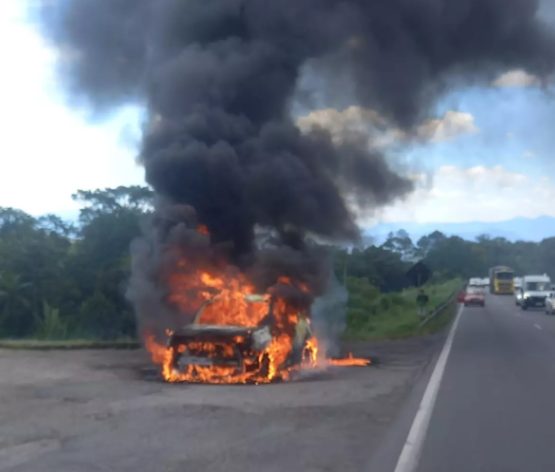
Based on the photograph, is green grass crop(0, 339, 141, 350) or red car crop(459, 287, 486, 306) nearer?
green grass crop(0, 339, 141, 350)

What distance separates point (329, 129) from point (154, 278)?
8.06 m

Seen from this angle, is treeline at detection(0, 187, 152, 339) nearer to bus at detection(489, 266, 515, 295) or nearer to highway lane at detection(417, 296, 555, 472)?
highway lane at detection(417, 296, 555, 472)

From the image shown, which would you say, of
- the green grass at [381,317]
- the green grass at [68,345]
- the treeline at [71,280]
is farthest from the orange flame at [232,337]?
the treeline at [71,280]

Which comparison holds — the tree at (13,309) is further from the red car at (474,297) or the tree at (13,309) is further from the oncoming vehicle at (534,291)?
the red car at (474,297)

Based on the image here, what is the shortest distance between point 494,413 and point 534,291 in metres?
45.8

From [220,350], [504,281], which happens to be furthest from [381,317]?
[504,281]

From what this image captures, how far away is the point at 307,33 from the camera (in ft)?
82.3

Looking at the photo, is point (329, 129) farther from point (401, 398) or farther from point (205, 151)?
point (401, 398)

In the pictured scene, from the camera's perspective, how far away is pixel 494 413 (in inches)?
477

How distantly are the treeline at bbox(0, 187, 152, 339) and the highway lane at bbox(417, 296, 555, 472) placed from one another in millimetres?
14405

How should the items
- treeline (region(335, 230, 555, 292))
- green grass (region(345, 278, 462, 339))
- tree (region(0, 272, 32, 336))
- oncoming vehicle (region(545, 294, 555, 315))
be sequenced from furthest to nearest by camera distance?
treeline (region(335, 230, 555, 292)) → oncoming vehicle (region(545, 294, 555, 315)) → tree (region(0, 272, 32, 336)) → green grass (region(345, 278, 462, 339))

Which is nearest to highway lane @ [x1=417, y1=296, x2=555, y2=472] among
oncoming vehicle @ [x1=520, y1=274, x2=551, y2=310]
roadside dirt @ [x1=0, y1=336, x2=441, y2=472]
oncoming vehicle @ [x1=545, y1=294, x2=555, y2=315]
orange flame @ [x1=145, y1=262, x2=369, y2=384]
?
roadside dirt @ [x1=0, y1=336, x2=441, y2=472]

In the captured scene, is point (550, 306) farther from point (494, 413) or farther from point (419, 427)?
point (419, 427)

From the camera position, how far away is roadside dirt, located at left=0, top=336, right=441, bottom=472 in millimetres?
8633
